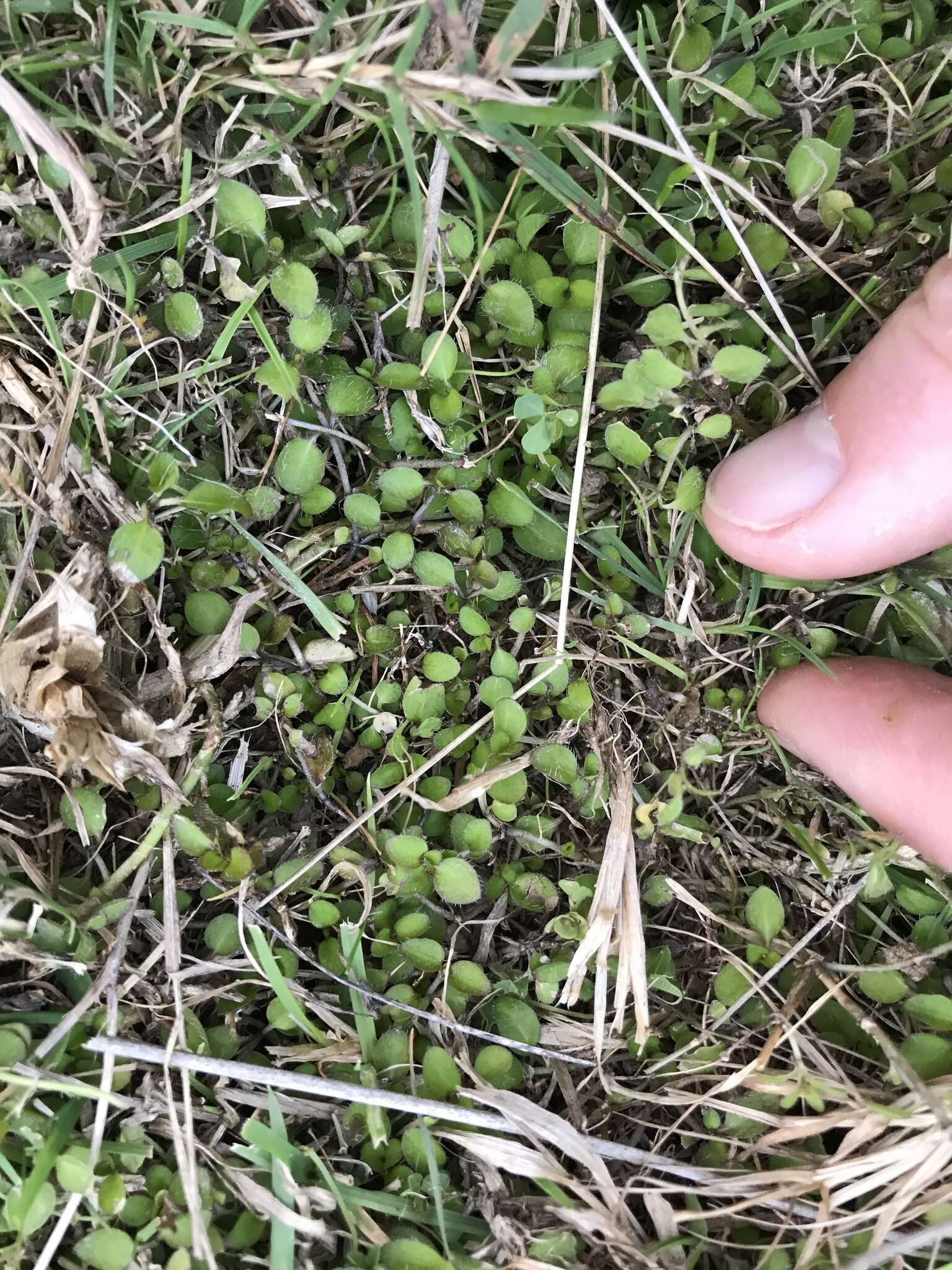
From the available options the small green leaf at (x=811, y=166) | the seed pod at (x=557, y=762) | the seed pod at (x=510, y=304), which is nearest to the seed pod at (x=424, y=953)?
the seed pod at (x=557, y=762)

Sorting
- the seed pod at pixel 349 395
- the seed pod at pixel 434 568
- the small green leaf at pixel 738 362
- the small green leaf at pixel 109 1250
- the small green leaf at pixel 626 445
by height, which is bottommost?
the small green leaf at pixel 109 1250

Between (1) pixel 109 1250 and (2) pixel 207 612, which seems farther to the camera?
(2) pixel 207 612

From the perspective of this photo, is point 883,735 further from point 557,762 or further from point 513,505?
point 513,505

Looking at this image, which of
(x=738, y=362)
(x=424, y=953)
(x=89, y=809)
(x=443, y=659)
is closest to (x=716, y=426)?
(x=738, y=362)

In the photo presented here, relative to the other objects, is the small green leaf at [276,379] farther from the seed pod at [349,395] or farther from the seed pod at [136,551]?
the seed pod at [136,551]

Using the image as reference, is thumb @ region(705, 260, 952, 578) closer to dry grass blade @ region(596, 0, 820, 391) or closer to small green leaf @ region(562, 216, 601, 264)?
dry grass blade @ region(596, 0, 820, 391)

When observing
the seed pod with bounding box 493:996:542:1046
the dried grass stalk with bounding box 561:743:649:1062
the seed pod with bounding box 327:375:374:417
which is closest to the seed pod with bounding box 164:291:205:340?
the seed pod with bounding box 327:375:374:417

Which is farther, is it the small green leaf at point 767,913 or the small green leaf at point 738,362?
the small green leaf at point 767,913
